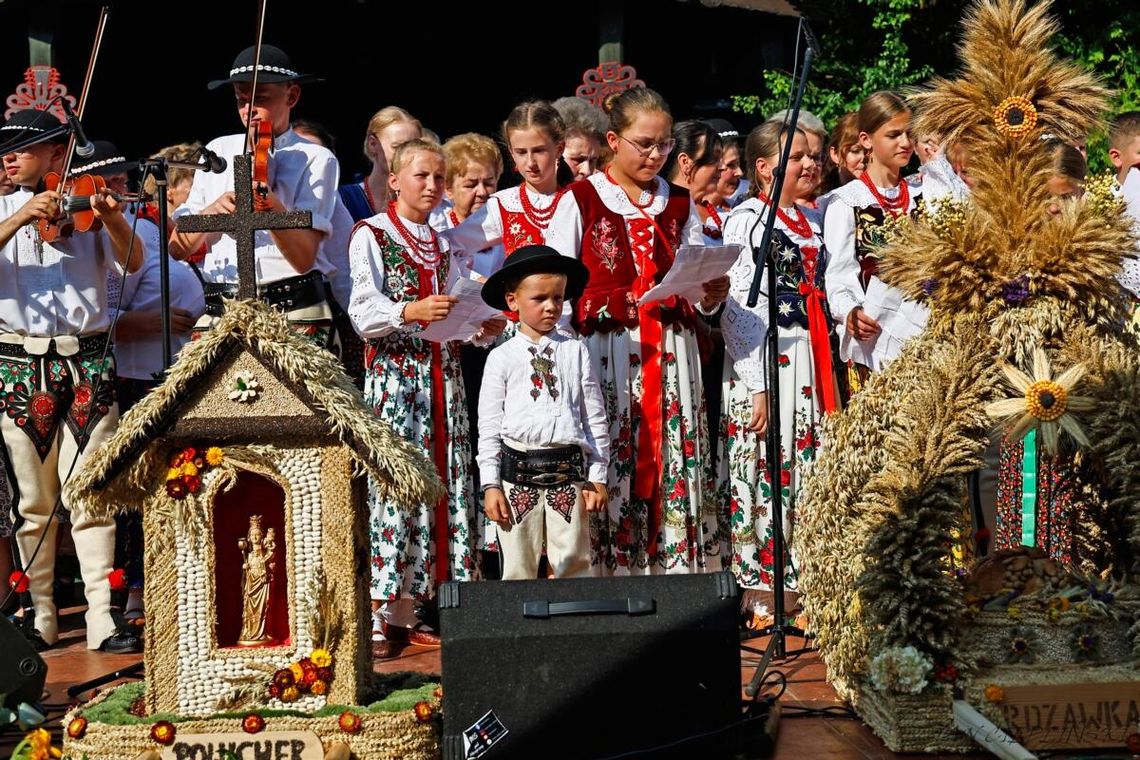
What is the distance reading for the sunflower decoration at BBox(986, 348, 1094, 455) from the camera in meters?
4.59

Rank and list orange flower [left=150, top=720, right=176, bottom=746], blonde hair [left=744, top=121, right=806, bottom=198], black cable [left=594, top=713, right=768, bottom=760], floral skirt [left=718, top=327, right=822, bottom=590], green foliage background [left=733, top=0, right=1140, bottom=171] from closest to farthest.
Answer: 1. black cable [left=594, top=713, right=768, bottom=760]
2. orange flower [left=150, top=720, right=176, bottom=746]
3. floral skirt [left=718, top=327, right=822, bottom=590]
4. blonde hair [left=744, top=121, right=806, bottom=198]
5. green foliage background [left=733, top=0, right=1140, bottom=171]

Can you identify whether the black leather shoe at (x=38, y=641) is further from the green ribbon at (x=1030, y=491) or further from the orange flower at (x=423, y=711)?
the green ribbon at (x=1030, y=491)

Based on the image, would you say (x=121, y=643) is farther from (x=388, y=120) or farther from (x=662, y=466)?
(x=388, y=120)

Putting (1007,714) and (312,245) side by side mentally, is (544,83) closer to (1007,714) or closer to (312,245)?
(312,245)

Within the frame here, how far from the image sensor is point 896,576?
179 inches

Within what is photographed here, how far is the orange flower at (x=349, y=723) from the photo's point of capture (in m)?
4.18

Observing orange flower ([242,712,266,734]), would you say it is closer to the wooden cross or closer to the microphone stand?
the wooden cross

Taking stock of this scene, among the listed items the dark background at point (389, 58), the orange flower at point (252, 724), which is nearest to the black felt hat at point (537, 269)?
the orange flower at point (252, 724)

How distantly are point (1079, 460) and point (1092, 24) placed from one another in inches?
324

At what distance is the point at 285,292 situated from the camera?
6172 millimetres

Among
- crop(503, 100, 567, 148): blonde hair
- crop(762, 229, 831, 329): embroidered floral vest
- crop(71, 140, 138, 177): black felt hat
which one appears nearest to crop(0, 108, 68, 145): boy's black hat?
crop(71, 140, 138, 177): black felt hat

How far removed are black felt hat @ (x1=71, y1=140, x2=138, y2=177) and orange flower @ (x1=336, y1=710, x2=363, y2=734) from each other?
2402 millimetres

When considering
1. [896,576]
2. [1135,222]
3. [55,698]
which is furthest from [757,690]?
[55,698]

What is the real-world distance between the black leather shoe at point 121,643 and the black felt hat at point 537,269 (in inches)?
79.4
